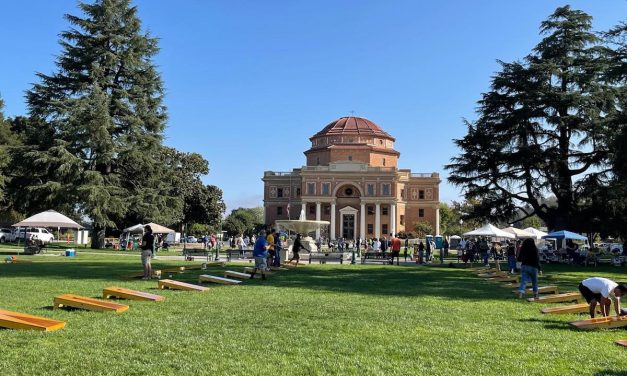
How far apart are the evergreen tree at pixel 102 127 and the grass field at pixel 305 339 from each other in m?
26.0

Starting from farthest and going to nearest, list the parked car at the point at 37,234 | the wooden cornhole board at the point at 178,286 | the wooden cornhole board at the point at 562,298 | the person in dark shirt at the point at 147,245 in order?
the parked car at the point at 37,234, the person in dark shirt at the point at 147,245, the wooden cornhole board at the point at 178,286, the wooden cornhole board at the point at 562,298

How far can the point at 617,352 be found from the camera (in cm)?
689

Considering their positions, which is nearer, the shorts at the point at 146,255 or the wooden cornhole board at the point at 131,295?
the wooden cornhole board at the point at 131,295

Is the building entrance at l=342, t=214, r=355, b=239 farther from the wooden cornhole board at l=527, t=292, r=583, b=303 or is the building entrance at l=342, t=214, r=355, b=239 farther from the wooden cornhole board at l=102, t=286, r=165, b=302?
the wooden cornhole board at l=102, t=286, r=165, b=302

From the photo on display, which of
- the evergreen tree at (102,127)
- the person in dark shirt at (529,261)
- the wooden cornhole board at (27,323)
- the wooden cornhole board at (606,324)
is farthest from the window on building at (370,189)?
the wooden cornhole board at (27,323)

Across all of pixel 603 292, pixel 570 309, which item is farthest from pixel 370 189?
pixel 603 292

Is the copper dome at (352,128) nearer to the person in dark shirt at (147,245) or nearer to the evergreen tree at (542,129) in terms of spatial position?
the evergreen tree at (542,129)

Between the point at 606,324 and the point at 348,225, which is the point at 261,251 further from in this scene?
the point at 348,225

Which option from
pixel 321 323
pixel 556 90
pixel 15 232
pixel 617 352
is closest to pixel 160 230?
pixel 15 232

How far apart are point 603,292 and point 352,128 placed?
231 ft

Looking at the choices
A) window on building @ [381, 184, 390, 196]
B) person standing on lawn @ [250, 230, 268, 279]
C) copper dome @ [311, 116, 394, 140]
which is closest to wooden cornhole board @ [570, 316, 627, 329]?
person standing on lawn @ [250, 230, 268, 279]

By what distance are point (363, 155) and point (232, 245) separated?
101 feet

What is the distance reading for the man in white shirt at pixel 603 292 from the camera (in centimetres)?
943

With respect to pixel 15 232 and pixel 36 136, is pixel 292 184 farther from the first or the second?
pixel 36 136
